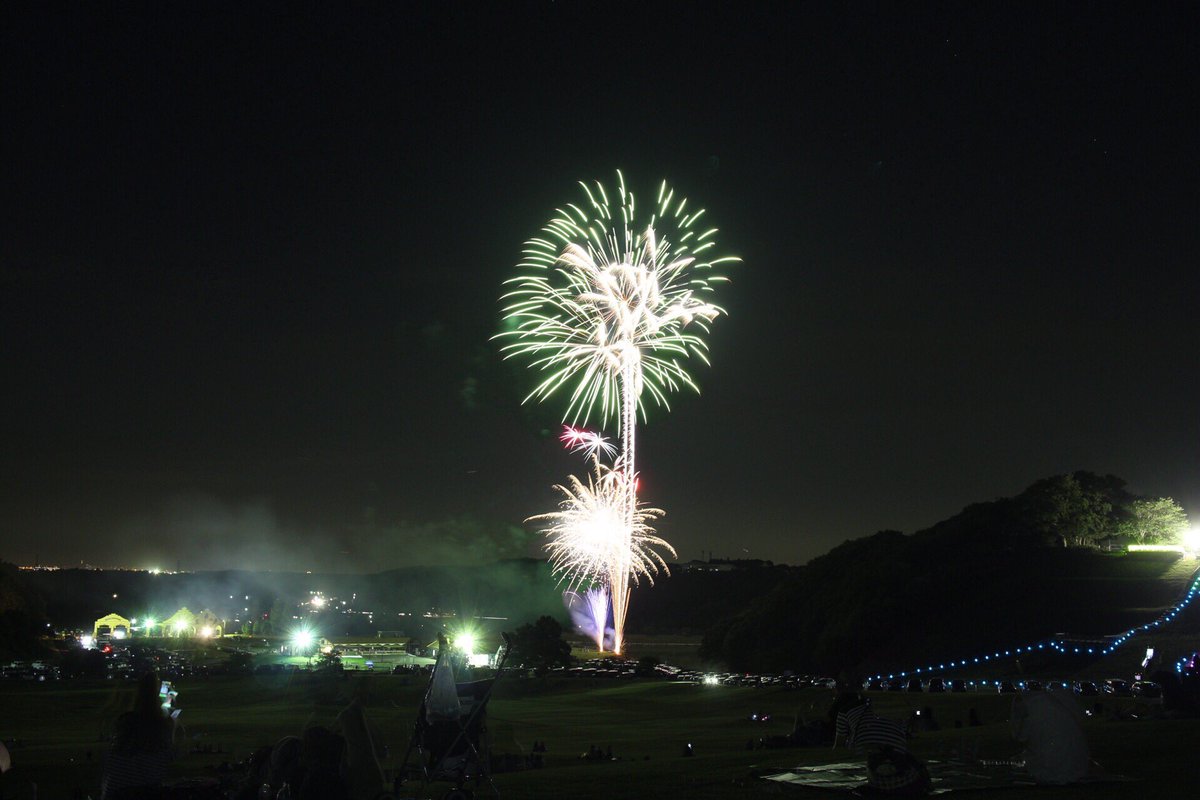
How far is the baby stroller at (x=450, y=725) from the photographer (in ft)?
44.8

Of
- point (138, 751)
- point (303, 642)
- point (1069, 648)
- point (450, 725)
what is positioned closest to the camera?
point (138, 751)

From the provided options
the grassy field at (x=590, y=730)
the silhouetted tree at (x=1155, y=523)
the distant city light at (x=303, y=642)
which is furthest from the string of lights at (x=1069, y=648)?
the distant city light at (x=303, y=642)

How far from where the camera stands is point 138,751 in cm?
1095

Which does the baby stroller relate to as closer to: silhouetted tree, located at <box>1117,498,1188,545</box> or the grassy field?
the grassy field

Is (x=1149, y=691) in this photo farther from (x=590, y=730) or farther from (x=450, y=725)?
(x=450, y=725)

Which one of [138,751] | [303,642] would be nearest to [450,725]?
[138,751]

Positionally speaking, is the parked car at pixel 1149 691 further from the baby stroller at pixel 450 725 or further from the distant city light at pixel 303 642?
the distant city light at pixel 303 642

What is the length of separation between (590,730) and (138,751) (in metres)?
27.2

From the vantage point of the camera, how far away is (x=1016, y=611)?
69625 millimetres

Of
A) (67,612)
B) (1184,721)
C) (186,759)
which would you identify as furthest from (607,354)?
(67,612)

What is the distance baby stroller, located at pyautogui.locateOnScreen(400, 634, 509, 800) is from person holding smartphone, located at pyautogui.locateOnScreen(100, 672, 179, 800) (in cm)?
337

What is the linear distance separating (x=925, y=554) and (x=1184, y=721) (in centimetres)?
6158

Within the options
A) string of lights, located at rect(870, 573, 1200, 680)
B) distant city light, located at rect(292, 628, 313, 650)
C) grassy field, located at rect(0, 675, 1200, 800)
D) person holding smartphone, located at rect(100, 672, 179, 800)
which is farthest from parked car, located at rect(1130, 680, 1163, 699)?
distant city light, located at rect(292, 628, 313, 650)

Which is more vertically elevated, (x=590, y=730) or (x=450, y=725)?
(x=450, y=725)
